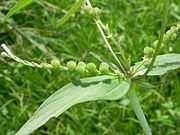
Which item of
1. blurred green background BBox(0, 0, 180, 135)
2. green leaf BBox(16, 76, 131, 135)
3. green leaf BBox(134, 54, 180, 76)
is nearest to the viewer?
green leaf BBox(16, 76, 131, 135)

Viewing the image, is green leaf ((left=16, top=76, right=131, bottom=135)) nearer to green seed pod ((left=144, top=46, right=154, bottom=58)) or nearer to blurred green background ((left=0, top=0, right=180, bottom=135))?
green seed pod ((left=144, top=46, right=154, bottom=58))

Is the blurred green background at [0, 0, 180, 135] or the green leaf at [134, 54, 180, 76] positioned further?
the blurred green background at [0, 0, 180, 135]

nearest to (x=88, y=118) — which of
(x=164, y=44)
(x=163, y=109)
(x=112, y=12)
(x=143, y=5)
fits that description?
(x=163, y=109)

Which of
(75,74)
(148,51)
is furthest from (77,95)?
(75,74)

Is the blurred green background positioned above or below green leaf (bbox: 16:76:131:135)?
above

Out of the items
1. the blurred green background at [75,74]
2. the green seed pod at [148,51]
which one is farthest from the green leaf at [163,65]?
the blurred green background at [75,74]

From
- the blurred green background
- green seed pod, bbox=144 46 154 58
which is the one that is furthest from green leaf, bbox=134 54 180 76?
the blurred green background

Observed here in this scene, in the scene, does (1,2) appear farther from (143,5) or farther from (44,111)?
(44,111)

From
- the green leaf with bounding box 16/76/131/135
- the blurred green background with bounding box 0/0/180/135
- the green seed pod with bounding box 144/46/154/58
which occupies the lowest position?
the green leaf with bounding box 16/76/131/135
